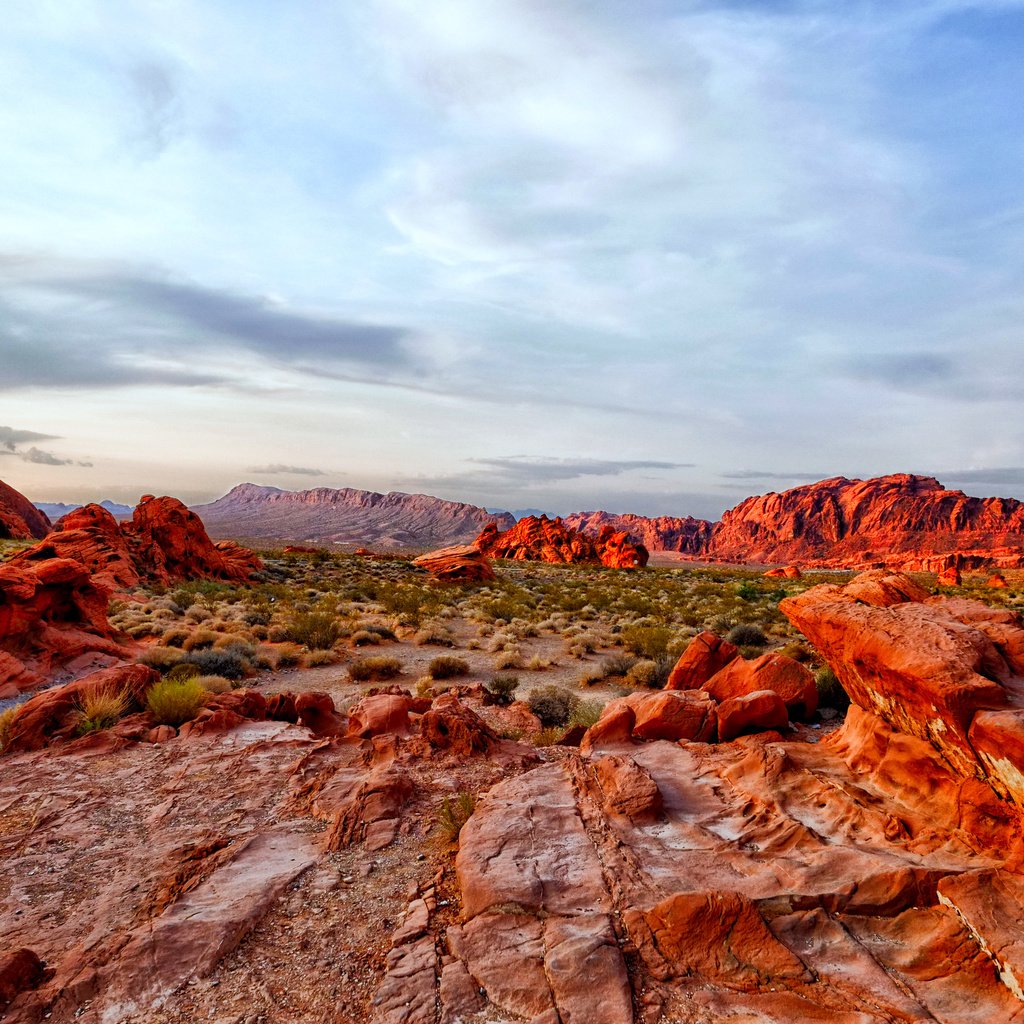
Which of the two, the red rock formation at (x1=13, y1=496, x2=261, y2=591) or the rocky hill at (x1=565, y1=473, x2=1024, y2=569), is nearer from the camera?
the red rock formation at (x1=13, y1=496, x2=261, y2=591)

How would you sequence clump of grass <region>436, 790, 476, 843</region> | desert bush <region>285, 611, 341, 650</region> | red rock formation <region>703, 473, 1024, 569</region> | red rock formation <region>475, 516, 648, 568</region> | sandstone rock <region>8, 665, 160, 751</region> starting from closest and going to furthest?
clump of grass <region>436, 790, 476, 843</region> → sandstone rock <region>8, 665, 160, 751</region> → desert bush <region>285, 611, 341, 650</region> → red rock formation <region>475, 516, 648, 568</region> → red rock formation <region>703, 473, 1024, 569</region>

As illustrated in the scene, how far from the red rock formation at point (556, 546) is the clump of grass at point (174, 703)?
210ft

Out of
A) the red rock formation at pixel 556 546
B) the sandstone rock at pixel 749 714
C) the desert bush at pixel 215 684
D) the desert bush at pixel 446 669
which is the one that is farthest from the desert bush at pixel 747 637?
the red rock formation at pixel 556 546

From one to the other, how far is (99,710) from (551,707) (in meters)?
7.62

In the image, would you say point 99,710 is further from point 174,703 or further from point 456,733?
point 456,733

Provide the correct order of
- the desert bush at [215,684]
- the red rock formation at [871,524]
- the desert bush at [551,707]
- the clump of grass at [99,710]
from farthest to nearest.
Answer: the red rock formation at [871,524], the desert bush at [215,684], the desert bush at [551,707], the clump of grass at [99,710]

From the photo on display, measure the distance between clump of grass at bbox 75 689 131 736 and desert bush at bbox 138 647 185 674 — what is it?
4.28 metres

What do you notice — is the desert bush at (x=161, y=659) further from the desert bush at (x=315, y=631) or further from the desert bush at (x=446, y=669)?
Result: the desert bush at (x=446, y=669)

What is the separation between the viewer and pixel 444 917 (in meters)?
4.93

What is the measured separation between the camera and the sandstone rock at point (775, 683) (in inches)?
397

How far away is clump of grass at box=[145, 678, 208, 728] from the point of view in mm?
10305

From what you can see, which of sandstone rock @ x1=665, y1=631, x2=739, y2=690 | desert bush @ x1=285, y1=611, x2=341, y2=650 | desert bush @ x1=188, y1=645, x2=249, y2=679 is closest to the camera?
sandstone rock @ x1=665, y1=631, x2=739, y2=690

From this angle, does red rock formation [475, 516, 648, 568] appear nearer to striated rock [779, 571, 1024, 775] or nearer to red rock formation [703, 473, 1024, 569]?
striated rock [779, 571, 1024, 775]

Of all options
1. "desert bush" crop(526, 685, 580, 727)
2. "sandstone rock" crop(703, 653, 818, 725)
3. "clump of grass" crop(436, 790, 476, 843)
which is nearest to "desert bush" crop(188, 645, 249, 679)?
"desert bush" crop(526, 685, 580, 727)
